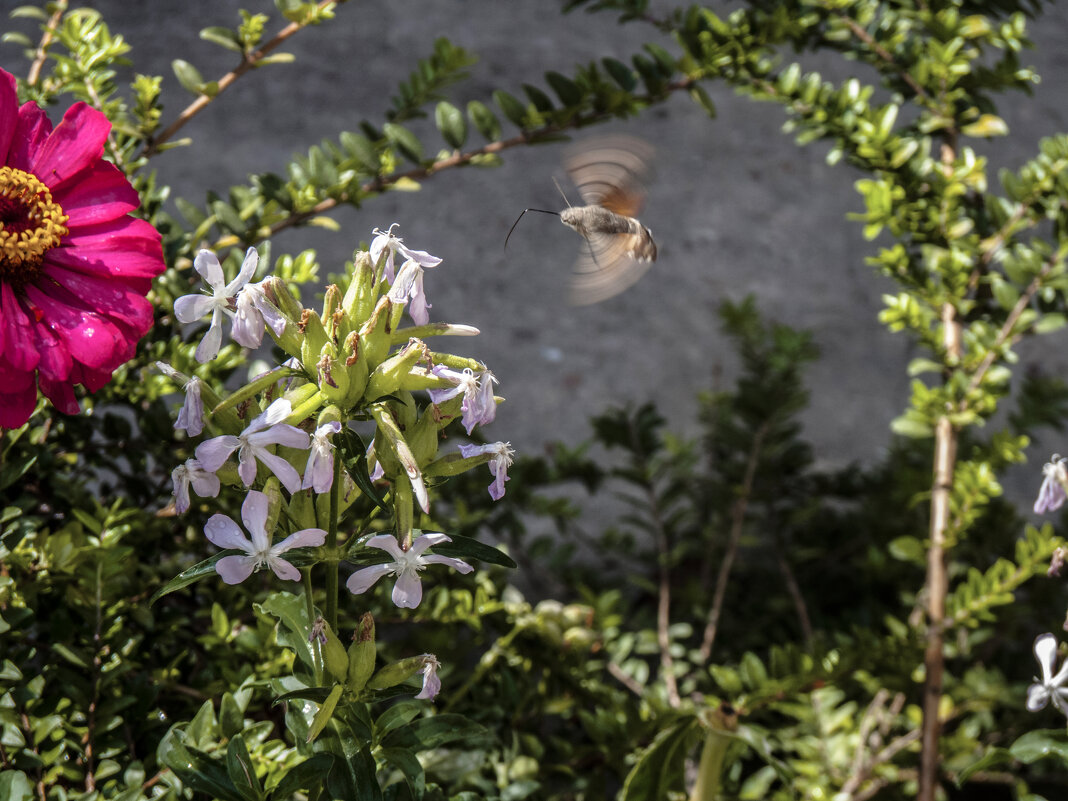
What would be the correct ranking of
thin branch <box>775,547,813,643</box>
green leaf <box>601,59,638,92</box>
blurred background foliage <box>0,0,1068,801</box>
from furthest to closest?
thin branch <box>775,547,813,643</box>, green leaf <box>601,59,638,92</box>, blurred background foliage <box>0,0,1068,801</box>

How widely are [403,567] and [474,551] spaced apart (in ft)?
0.12

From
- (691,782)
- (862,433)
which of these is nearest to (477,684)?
(691,782)

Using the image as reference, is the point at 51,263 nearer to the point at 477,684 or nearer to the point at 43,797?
the point at 43,797

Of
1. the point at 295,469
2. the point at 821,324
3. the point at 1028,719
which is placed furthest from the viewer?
the point at 821,324

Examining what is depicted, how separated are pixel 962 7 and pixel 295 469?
2.99ft

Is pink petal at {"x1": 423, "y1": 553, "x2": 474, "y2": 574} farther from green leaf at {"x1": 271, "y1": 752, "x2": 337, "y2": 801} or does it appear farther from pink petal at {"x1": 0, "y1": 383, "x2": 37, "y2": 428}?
pink petal at {"x1": 0, "y1": 383, "x2": 37, "y2": 428}

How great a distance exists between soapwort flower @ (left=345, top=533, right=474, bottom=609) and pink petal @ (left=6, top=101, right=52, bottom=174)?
0.31m

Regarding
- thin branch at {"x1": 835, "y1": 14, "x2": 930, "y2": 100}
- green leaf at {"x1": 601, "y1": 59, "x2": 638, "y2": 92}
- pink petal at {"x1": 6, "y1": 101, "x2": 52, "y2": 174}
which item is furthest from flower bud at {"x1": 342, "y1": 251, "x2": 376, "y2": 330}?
thin branch at {"x1": 835, "y1": 14, "x2": 930, "y2": 100}

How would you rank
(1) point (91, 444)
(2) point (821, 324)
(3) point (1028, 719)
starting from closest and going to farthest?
(1) point (91, 444), (3) point (1028, 719), (2) point (821, 324)

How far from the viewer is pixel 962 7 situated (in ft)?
3.42

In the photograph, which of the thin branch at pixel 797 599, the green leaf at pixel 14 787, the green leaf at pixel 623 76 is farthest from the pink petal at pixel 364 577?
the thin branch at pixel 797 599

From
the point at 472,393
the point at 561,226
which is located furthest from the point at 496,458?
the point at 561,226

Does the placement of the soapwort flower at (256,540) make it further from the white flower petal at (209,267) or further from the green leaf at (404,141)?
the green leaf at (404,141)

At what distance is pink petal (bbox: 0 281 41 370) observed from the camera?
0.50 m
